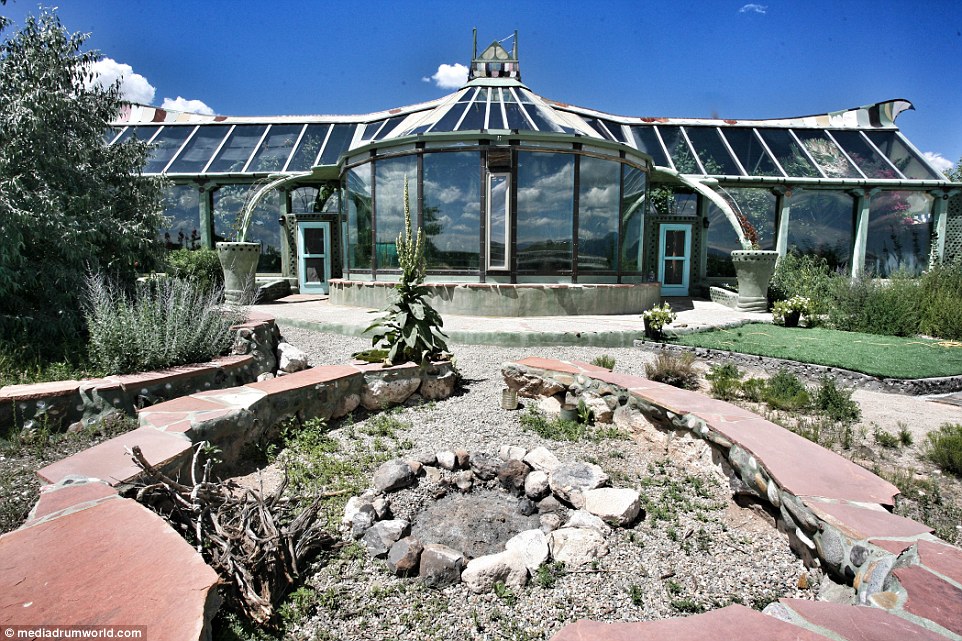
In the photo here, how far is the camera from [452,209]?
11461mm

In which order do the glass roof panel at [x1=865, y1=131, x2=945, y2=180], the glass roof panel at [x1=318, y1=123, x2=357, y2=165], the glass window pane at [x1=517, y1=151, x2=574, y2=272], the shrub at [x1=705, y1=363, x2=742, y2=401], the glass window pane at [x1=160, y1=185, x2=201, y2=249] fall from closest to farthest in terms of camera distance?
the shrub at [x1=705, y1=363, x2=742, y2=401], the glass window pane at [x1=517, y1=151, x2=574, y2=272], the glass roof panel at [x1=865, y1=131, x2=945, y2=180], the glass roof panel at [x1=318, y1=123, x2=357, y2=165], the glass window pane at [x1=160, y1=185, x2=201, y2=249]

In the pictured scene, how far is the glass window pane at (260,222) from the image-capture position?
17.3 meters

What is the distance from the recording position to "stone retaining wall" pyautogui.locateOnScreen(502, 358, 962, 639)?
179 cm

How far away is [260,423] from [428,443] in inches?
55.2

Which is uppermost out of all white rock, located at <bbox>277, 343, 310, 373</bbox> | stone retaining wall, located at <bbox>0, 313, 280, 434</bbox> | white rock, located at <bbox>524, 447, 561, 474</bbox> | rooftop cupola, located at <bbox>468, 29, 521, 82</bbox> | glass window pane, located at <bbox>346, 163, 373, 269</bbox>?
rooftop cupola, located at <bbox>468, 29, 521, 82</bbox>

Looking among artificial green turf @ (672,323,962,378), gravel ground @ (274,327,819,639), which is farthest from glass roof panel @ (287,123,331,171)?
gravel ground @ (274,327,819,639)

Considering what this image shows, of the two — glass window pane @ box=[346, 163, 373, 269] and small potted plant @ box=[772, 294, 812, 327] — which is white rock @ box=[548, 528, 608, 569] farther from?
glass window pane @ box=[346, 163, 373, 269]

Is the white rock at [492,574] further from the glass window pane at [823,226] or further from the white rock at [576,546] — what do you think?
the glass window pane at [823,226]

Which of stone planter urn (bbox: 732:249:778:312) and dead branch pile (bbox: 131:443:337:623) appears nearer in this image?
dead branch pile (bbox: 131:443:337:623)

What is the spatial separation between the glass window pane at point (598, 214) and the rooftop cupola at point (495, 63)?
434cm

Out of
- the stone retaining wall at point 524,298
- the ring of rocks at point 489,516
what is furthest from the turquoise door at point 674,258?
the ring of rocks at point 489,516

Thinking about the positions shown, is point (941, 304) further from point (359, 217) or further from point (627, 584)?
point (359, 217)

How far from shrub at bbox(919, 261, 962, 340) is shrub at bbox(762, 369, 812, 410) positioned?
6.34m

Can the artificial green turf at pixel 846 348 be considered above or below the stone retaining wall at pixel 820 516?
below
